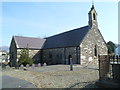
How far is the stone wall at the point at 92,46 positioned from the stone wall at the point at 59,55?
1.75 m

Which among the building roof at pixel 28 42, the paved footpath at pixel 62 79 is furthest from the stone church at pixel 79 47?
the paved footpath at pixel 62 79

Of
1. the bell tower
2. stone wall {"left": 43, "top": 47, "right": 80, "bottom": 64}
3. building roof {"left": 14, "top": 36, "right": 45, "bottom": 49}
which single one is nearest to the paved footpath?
stone wall {"left": 43, "top": 47, "right": 80, "bottom": 64}

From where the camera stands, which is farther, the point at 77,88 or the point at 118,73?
the point at 77,88

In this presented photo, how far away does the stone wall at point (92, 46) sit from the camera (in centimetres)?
2670

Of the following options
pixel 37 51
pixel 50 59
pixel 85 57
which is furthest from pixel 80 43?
pixel 37 51

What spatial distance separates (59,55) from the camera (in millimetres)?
30797

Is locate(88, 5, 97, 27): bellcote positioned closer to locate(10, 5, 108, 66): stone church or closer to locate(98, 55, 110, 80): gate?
locate(10, 5, 108, 66): stone church

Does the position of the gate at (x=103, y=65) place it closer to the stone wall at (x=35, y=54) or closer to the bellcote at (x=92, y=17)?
the bellcote at (x=92, y=17)


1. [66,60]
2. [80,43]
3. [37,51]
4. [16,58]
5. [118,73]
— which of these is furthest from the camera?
[37,51]

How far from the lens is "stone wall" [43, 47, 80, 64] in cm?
2721

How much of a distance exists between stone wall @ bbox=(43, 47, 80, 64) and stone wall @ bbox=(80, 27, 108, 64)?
1.75 m

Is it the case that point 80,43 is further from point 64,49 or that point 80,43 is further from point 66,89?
point 66,89

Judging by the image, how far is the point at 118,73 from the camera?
22.8 feet

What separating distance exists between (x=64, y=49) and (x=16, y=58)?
13343 mm
